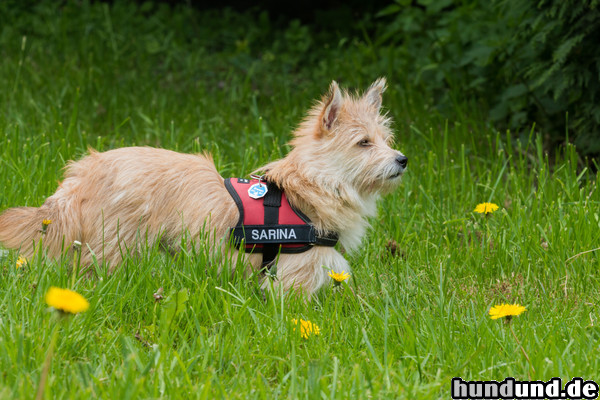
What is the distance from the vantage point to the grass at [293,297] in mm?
2557

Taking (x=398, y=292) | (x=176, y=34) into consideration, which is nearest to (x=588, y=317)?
(x=398, y=292)

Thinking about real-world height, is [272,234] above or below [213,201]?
below

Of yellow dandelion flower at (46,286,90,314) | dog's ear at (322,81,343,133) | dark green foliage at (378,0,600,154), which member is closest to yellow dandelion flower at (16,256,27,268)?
yellow dandelion flower at (46,286,90,314)

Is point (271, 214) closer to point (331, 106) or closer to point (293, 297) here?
point (293, 297)

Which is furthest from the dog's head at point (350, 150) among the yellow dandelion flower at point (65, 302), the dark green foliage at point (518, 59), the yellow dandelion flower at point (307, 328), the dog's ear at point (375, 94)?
the dark green foliage at point (518, 59)

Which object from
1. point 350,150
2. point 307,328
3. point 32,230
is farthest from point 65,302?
point 350,150

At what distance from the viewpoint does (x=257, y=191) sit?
11.5 feet

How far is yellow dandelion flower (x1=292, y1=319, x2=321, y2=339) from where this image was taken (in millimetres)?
2893

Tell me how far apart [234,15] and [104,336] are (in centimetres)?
712

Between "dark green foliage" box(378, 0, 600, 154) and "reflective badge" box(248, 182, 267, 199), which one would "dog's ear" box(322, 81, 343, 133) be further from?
"dark green foliage" box(378, 0, 600, 154)

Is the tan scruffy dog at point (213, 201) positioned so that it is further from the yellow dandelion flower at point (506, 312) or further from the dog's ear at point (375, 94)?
the yellow dandelion flower at point (506, 312)

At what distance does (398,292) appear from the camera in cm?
340

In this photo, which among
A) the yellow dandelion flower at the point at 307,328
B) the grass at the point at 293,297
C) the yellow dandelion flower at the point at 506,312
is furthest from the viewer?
the yellow dandelion flower at the point at 307,328

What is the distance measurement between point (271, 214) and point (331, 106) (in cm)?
63
